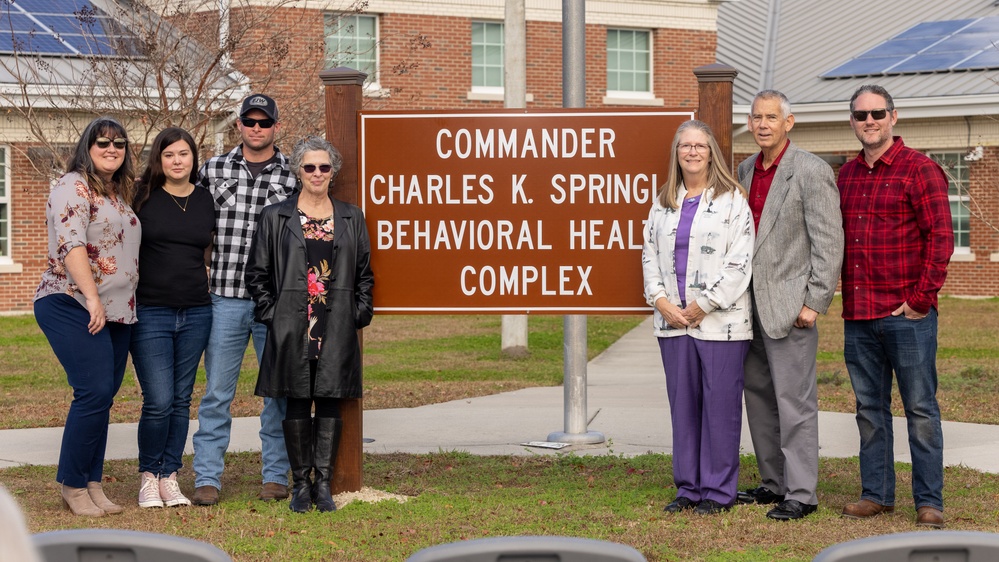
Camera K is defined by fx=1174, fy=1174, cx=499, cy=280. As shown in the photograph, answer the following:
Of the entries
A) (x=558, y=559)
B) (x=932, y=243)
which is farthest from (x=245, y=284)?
(x=558, y=559)

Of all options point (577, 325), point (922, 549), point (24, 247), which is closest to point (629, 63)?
point (24, 247)

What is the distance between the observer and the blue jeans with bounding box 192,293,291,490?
242 inches

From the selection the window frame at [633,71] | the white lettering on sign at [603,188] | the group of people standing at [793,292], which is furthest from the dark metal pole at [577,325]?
the window frame at [633,71]

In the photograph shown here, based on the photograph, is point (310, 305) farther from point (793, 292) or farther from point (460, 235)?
point (793, 292)

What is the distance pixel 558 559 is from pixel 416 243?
14.5 ft

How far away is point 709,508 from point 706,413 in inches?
19.2

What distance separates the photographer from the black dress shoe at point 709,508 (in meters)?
5.99

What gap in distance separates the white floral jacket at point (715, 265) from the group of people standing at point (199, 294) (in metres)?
1.55

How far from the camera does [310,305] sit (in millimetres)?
5891

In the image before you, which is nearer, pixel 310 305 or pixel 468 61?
pixel 310 305

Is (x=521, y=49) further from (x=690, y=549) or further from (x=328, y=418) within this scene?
(x=690, y=549)

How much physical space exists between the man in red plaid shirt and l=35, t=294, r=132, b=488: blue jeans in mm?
3673

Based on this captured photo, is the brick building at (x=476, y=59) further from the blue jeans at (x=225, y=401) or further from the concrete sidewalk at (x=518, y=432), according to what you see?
the blue jeans at (x=225, y=401)

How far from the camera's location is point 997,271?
21484mm
